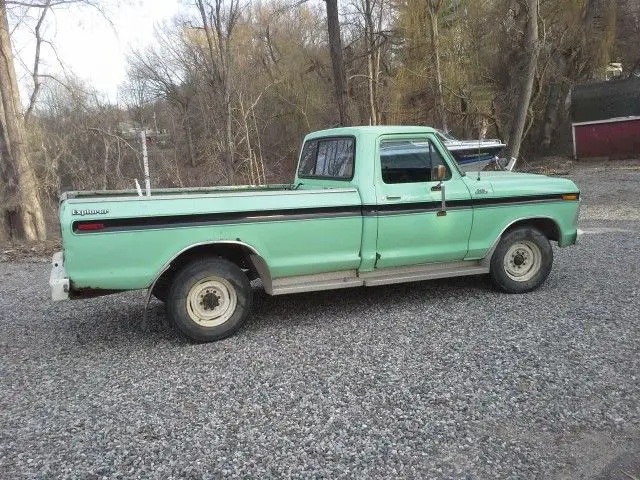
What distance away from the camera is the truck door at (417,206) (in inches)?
213

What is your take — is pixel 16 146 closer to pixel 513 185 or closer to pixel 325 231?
pixel 325 231

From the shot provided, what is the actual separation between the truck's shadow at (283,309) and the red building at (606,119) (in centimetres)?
1878

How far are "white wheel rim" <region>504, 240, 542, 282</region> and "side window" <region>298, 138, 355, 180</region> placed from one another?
211 cm

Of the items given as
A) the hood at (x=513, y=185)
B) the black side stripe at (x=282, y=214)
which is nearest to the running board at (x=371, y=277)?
the black side stripe at (x=282, y=214)

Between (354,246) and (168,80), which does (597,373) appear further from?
(168,80)

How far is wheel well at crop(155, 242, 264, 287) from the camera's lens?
16.2ft

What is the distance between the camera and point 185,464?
3.04 meters

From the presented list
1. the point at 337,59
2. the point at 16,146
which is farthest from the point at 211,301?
the point at 337,59

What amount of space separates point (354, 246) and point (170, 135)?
3474cm

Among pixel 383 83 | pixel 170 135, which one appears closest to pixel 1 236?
pixel 383 83

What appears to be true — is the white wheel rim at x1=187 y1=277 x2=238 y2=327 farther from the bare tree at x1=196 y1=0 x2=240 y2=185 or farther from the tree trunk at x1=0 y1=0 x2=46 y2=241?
the bare tree at x1=196 y1=0 x2=240 y2=185

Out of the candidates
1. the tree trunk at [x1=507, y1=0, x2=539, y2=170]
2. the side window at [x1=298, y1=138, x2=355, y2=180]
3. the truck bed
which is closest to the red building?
the tree trunk at [x1=507, y1=0, x2=539, y2=170]

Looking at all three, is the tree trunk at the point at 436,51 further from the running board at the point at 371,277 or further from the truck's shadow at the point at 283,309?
the running board at the point at 371,277

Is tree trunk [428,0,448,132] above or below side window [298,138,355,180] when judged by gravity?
above
